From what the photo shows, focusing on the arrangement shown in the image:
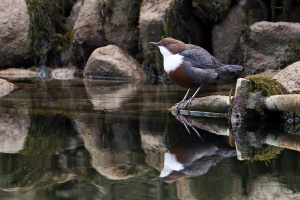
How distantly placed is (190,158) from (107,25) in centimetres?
1015

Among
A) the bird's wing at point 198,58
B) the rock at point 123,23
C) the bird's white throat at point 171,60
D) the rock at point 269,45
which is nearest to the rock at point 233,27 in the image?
the rock at point 269,45

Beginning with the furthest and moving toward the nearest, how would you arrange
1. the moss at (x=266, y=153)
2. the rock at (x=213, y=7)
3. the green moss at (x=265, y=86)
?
the rock at (x=213, y=7), the green moss at (x=265, y=86), the moss at (x=266, y=153)

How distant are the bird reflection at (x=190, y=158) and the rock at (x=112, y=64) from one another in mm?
7693

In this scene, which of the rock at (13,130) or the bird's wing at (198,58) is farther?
the bird's wing at (198,58)

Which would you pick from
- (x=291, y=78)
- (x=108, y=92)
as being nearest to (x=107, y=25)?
(x=108, y=92)

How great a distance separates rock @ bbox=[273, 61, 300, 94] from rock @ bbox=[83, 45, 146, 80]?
6.14 meters

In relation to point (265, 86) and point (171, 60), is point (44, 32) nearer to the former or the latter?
point (171, 60)

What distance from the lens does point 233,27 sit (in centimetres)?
1276

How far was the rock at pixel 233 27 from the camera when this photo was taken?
1270 centimetres

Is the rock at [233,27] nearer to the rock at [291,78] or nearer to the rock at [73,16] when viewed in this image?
the rock at [73,16]

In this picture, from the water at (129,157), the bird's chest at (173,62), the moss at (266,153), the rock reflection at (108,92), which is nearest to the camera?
the water at (129,157)

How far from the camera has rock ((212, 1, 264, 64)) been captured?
500 inches

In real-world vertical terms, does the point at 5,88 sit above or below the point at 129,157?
below

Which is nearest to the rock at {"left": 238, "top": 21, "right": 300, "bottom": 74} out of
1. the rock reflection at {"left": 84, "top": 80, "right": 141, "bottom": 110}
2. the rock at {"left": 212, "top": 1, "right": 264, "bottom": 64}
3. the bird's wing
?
the rock at {"left": 212, "top": 1, "right": 264, "bottom": 64}
